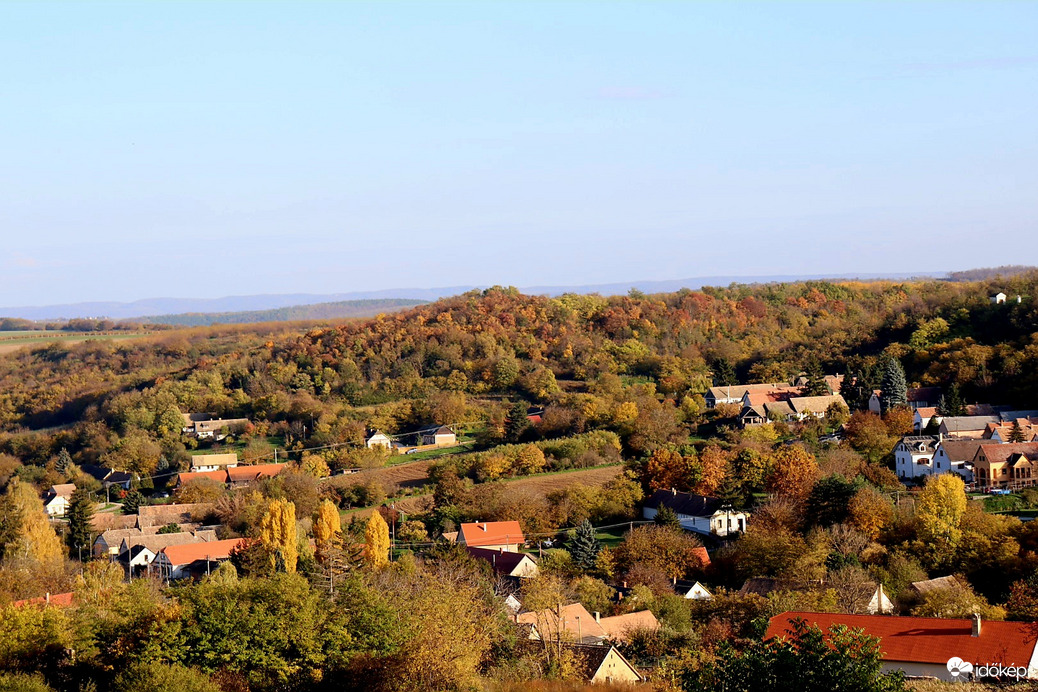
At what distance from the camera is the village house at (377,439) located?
40875mm

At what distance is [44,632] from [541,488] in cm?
1779

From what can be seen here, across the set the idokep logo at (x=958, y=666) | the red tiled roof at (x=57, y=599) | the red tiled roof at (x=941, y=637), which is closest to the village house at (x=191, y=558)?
the red tiled roof at (x=57, y=599)

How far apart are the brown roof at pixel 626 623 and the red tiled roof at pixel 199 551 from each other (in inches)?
457

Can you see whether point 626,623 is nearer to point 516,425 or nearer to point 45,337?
point 516,425

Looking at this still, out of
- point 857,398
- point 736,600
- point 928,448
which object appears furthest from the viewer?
point 857,398

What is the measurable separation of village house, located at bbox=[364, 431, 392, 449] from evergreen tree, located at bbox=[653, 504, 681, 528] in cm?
1545

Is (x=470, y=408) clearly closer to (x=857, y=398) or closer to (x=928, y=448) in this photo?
(x=857, y=398)

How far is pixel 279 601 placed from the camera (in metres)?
16.0

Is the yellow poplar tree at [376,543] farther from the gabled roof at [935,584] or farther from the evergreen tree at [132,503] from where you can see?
the evergreen tree at [132,503]

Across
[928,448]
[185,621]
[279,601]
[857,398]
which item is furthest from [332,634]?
[857,398]

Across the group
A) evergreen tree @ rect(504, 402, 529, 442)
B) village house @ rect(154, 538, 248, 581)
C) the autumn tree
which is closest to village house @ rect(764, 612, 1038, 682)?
the autumn tree

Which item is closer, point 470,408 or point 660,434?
point 660,434

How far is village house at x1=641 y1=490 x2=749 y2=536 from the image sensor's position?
2700 cm

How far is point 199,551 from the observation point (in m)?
27.8
